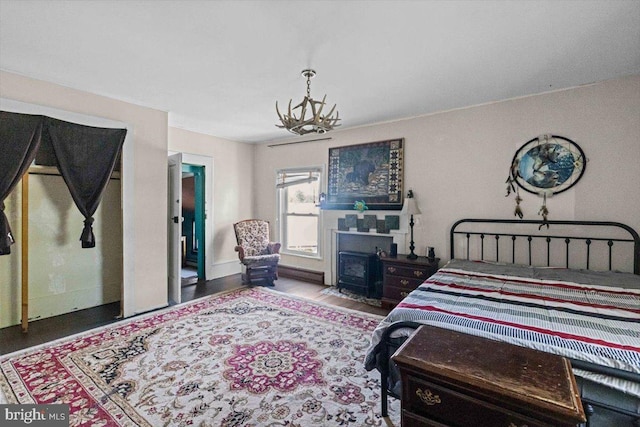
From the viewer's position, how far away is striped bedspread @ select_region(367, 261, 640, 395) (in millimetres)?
1331

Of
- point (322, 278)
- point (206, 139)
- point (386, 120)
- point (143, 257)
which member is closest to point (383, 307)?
point (322, 278)

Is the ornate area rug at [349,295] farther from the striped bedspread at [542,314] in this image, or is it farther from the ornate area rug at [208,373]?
the striped bedspread at [542,314]

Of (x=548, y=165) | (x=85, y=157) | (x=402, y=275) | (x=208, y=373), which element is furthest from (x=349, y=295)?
(x=85, y=157)

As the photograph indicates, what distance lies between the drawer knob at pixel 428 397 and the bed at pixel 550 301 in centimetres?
46

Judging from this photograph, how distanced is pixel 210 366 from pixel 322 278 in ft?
8.85

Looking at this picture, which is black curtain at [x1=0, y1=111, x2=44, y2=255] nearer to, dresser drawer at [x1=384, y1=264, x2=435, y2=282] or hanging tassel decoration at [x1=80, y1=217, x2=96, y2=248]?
hanging tassel decoration at [x1=80, y1=217, x2=96, y2=248]

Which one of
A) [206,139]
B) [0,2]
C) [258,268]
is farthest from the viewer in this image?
[206,139]

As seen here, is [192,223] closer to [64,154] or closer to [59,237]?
[59,237]

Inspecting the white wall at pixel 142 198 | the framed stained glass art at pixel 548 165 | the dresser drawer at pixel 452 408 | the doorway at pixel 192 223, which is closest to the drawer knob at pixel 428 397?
the dresser drawer at pixel 452 408

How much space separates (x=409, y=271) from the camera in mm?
3568

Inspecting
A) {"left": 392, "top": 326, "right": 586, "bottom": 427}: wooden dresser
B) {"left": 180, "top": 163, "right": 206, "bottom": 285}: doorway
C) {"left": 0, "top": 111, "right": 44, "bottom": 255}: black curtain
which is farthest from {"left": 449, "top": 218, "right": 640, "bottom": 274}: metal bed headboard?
{"left": 0, "top": 111, "right": 44, "bottom": 255}: black curtain

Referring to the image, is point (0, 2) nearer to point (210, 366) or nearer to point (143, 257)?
point (143, 257)

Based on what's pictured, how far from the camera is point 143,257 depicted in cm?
354

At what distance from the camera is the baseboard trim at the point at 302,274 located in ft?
16.1
